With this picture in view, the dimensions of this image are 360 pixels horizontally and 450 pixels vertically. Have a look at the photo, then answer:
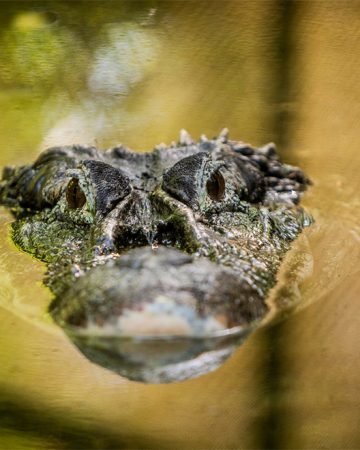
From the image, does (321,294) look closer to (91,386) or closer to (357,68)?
(91,386)

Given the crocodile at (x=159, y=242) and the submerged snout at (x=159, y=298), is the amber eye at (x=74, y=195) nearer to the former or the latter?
the crocodile at (x=159, y=242)

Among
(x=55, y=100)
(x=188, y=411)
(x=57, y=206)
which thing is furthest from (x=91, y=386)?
(x=55, y=100)

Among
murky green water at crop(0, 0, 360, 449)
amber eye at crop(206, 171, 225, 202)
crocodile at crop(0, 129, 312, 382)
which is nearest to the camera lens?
murky green water at crop(0, 0, 360, 449)

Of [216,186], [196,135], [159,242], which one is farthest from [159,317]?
[196,135]

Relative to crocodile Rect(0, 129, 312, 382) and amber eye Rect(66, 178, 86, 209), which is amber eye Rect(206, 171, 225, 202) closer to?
crocodile Rect(0, 129, 312, 382)

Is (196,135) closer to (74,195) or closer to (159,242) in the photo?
(74,195)

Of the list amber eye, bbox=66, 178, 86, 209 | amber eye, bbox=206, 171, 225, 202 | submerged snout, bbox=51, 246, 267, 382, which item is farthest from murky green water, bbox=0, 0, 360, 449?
amber eye, bbox=206, 171, 225, 202
